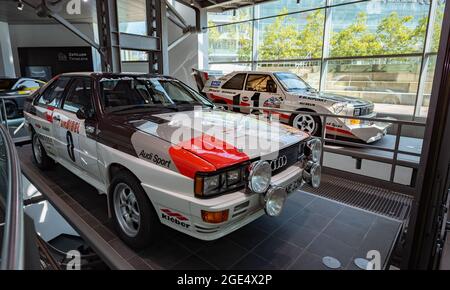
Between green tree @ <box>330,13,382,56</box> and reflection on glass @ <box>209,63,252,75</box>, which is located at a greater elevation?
green tree @ <box>330,13,382,56</box>

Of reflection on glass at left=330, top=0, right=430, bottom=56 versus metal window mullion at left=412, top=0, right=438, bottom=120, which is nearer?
metal window mullion at left=412, top=0, right=438, bottom=120

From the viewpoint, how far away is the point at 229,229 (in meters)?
1.95

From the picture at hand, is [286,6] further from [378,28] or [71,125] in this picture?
[71,125]

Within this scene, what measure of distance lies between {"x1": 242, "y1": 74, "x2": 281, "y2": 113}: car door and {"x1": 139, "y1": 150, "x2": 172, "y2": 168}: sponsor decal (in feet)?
15.7

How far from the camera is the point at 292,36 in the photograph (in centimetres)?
1071

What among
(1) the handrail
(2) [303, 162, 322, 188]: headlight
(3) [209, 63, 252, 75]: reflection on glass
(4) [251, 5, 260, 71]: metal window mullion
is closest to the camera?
(1) the handrail

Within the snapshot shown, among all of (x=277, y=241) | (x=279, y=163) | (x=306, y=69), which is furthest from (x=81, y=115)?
(x=306, y=69)

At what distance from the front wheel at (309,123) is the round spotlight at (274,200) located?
4028mm

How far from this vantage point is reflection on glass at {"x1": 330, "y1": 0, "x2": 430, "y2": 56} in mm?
7977

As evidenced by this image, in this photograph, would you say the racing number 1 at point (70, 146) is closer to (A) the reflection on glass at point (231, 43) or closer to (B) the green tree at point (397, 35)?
(B) the green tree at point (397, 35)

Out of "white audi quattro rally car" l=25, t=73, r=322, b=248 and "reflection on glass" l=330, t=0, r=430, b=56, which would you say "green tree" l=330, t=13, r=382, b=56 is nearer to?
"reflection on glass" l=330, t=0, r=430, b=56

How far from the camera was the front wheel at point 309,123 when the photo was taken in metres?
5.84

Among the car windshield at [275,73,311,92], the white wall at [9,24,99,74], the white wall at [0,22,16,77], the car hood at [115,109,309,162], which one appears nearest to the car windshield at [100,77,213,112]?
the car hood at [115,109,309,162]
